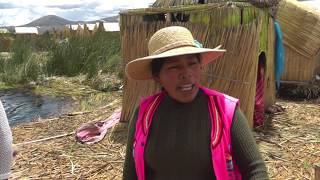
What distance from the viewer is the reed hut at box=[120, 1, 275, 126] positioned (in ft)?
16.0

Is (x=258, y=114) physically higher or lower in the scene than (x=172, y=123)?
lower

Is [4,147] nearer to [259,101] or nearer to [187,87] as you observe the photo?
[187,87]

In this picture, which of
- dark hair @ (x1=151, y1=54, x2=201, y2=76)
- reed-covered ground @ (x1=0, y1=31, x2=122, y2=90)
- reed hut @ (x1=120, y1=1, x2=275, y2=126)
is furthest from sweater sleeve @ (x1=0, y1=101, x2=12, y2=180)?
reed-covered ground @ (x1=0, y1=31, x2=122, y2=90)

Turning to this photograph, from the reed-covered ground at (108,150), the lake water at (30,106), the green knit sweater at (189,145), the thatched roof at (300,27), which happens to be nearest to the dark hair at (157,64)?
the green knit sweater at (189,145)

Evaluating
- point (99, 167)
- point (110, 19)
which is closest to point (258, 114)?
point (99, 167)

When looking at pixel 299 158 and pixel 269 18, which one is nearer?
pixel 299 158

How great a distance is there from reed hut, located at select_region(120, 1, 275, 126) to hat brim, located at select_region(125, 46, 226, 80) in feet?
10.2

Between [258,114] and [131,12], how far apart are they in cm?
194

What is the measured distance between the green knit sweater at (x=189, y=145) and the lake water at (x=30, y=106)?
575 centimetres

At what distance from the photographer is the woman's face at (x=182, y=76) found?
5.39 feet

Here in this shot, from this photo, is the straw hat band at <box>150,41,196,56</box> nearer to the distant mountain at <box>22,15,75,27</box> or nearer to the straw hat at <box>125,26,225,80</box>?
the straw hat at <box>125,26,225,80</box>

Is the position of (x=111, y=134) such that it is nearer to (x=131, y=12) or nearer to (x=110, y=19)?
(x=131, y=12)

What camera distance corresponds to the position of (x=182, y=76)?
164cm

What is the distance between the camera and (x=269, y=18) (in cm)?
575
